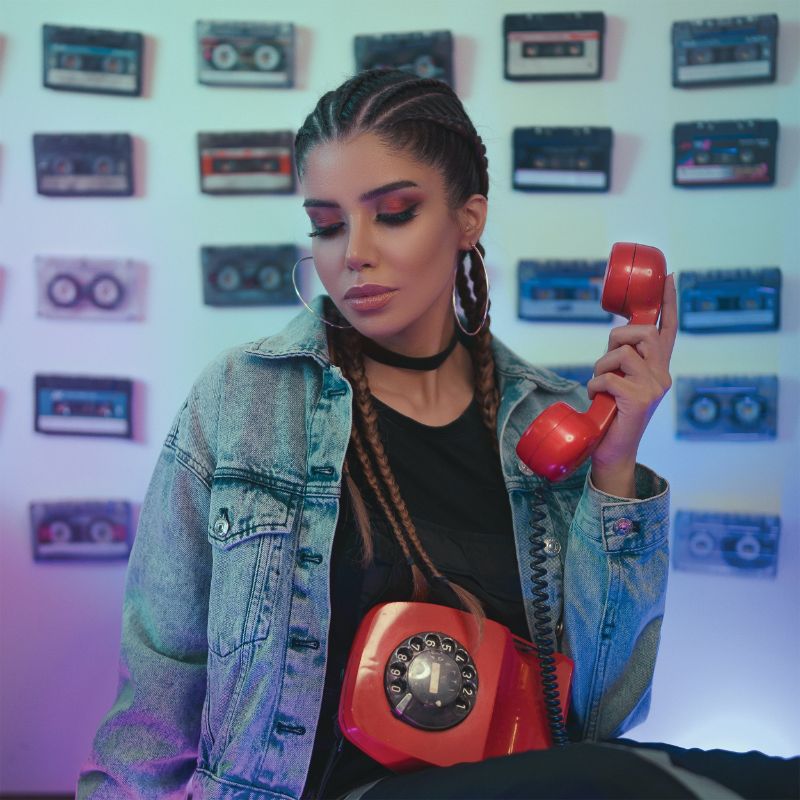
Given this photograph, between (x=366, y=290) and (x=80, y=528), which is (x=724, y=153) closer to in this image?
(x=366, y=290)

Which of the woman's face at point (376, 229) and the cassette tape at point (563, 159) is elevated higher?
the cassette tape at point (563, 159)

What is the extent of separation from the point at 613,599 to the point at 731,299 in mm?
844

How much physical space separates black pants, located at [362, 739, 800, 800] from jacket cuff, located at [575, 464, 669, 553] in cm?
32

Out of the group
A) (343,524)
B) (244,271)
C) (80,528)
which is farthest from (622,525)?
(80,528)

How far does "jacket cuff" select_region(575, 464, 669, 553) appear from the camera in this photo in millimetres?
1233

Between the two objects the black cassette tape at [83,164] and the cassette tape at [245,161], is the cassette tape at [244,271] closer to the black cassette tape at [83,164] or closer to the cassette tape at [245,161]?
the cassette tape at [245,161]

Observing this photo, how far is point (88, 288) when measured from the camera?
1810 mm

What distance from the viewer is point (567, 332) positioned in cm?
185

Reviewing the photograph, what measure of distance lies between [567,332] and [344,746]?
1.03 m

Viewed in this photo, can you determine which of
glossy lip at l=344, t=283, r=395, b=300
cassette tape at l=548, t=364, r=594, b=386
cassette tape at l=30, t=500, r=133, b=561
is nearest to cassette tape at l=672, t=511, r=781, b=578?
cassette tape at l=548, t=364, r=594, b=386

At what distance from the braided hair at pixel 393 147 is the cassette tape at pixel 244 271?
0.43 m

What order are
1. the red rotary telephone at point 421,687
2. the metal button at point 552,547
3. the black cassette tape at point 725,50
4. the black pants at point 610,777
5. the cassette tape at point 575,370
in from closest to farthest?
the black pants at point 610,777
the red rotary telephone at point 421,687
the metal button at point 552,547
the black cassette tape at point 725,50
the cassette tape at point 575,370

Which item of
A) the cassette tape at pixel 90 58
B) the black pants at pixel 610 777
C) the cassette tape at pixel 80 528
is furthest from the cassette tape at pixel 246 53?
the black pants at pixel 610 777

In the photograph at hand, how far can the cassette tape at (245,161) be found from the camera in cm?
178
